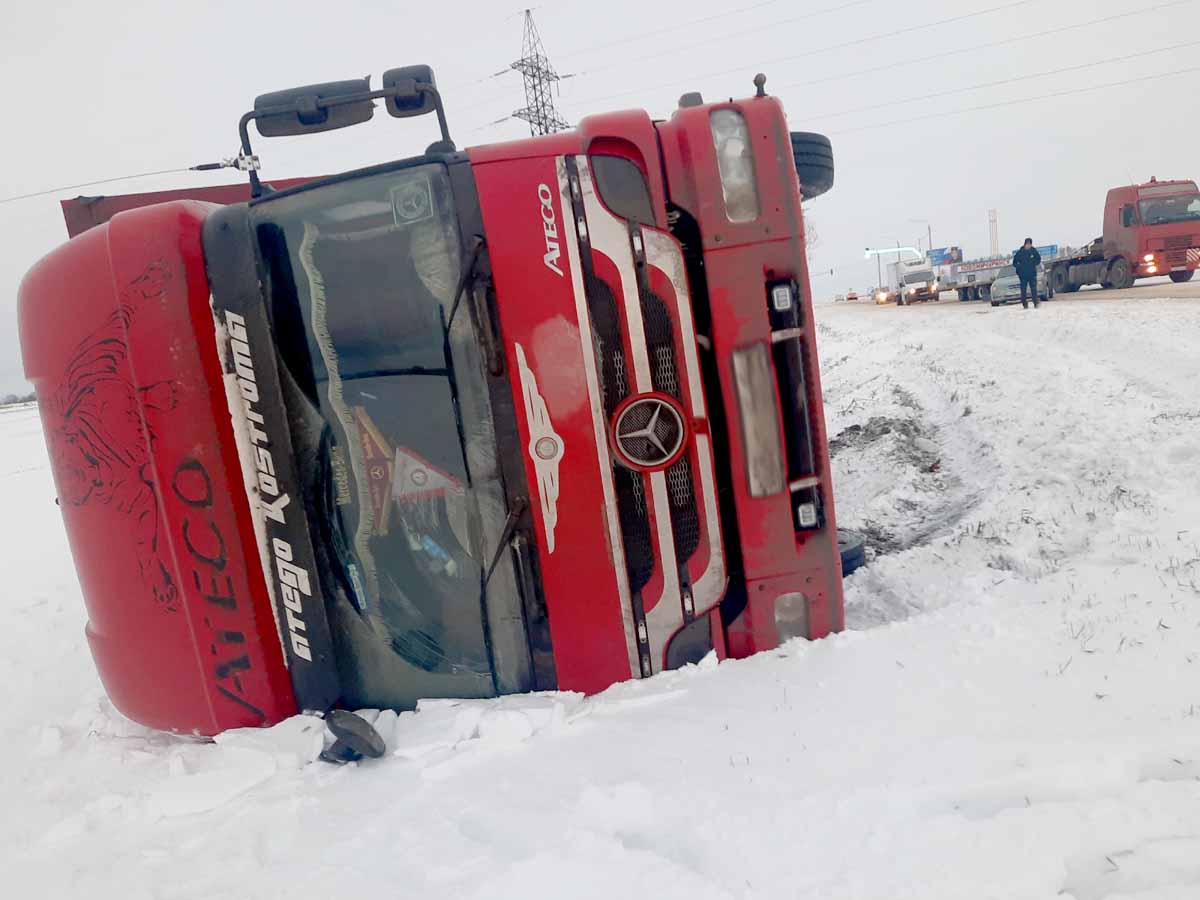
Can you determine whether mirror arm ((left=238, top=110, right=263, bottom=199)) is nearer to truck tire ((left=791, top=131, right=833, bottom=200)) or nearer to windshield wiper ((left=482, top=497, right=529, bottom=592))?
windshield wiper ((left=482, top=497, right=529, bottom=592))

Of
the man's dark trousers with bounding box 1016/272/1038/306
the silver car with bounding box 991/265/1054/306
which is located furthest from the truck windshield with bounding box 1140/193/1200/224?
the man's dark trousers with bounding box 1016/272/1038/306

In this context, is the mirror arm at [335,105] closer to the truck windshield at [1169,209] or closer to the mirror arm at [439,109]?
the mirror arm at [439,109]

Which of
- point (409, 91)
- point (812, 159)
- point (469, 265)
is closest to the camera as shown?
point (469, 265)

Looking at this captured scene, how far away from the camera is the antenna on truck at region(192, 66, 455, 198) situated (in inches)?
97.4

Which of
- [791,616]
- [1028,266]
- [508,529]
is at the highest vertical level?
[1028,266]

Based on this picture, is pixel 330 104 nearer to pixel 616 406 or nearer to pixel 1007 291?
pixel 616 406

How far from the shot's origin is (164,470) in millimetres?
2225

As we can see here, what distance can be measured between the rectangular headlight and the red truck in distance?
19.5m

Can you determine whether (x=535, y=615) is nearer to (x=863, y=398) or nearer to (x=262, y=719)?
(x=262, y=719)

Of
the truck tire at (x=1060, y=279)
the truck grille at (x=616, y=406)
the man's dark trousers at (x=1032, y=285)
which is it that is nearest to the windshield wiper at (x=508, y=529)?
the truck grille at (x=616, y=406)

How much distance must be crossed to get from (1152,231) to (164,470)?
21.1m

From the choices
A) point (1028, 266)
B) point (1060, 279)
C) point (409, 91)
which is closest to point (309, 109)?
point (409, 91)

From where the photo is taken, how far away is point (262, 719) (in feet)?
7.52

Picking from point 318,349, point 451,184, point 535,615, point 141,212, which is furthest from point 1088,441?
point 141,212
